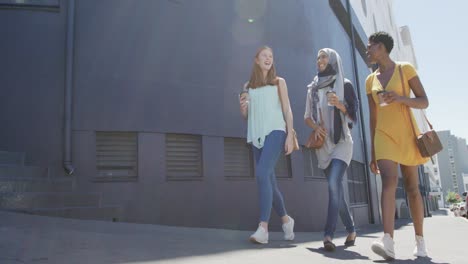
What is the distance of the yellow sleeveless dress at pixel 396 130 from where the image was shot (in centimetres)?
321

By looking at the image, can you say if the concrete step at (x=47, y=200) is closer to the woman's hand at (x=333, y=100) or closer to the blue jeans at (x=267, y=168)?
the blue jeans at (x=267, y=168)

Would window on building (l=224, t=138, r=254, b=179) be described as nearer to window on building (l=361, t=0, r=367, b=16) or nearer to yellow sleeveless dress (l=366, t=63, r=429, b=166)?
yellow sleeveless dress (l=366, t=63, r=429, b=166)

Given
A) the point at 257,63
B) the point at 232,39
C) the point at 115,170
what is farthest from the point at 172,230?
the point at 232,39

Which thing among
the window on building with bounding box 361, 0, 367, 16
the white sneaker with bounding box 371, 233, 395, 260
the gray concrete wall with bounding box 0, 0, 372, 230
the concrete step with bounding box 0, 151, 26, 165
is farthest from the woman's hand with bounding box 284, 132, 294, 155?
the window on building with bounding box 361, 0, 367, 16

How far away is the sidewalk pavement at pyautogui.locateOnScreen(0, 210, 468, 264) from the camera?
107 inches

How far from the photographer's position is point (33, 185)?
5797 mm

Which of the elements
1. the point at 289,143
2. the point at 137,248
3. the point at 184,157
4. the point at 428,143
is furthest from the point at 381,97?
the point at 184,157

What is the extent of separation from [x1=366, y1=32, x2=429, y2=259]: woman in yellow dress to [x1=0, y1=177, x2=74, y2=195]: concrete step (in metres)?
4.68

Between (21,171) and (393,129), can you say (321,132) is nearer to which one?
(393,129)

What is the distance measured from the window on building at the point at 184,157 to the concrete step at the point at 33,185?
7.08 feet

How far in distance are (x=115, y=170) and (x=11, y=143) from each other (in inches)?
75.7

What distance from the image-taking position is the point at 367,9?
2505 cm

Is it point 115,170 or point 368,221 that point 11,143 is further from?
point 368,221

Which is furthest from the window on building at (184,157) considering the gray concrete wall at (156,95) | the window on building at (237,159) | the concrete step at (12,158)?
the concrete step at (12,158)
